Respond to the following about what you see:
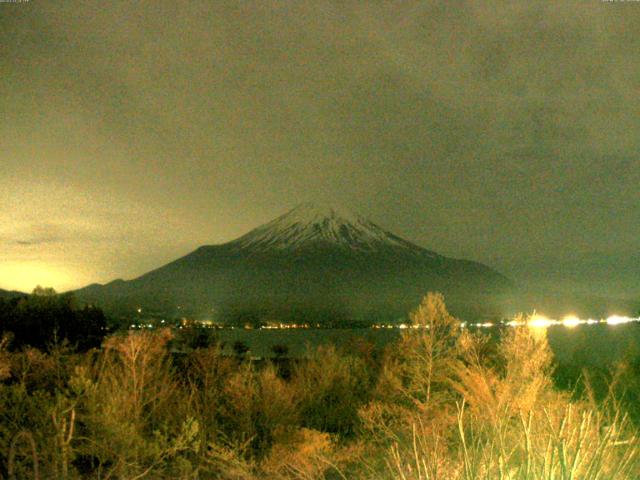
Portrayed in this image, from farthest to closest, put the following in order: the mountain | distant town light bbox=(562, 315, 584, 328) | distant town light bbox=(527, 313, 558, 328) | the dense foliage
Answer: the mountain < distant town light bbox=(562, 315, 584, 328) < distant town light bbox=(527, 313, 558, 328) < the dense foliage

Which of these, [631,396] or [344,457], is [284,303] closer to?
[631,396]

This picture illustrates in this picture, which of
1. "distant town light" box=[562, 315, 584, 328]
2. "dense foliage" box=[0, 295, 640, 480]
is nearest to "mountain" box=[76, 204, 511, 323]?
"distant town light" box=[562, 315, 584, 328]

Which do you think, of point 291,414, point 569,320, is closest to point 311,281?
point 569,320

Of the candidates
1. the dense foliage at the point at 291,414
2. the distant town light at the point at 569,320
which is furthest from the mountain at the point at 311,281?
the dense foliage at the point at 291,414

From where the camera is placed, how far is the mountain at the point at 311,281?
93.2 metres

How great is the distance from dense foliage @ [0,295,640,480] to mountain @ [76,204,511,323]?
64366 mm

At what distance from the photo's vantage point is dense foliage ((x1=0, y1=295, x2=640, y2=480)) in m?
5.80

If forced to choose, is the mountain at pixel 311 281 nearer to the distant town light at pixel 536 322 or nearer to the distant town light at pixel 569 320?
the distant town light at pixel 569 320

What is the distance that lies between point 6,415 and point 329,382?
6.74 meters

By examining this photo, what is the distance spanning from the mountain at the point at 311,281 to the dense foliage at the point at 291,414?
64366 millimetres

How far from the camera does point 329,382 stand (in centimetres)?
1393

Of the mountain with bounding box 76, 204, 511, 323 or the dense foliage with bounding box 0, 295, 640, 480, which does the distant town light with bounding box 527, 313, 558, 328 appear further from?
the mountain with bounding box 76, 204, 511, 323

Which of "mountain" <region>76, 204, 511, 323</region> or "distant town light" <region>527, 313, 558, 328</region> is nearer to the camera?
"distant town light" <region>527, 313, 558, 328</region>

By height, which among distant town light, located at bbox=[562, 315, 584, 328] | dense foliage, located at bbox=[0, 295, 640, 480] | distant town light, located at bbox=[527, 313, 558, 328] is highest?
distant town light, located at bbox=[562, 315, 584, 328]
